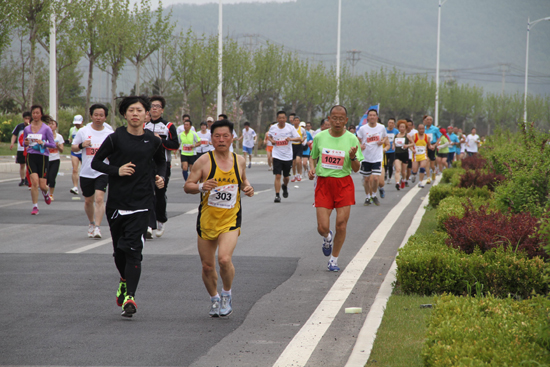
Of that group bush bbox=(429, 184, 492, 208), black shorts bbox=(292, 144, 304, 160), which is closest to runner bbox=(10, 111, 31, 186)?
black shorts bbox=(292, 144, 304, 160)

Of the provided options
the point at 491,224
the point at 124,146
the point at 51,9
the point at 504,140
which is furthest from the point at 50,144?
the point at 51,9

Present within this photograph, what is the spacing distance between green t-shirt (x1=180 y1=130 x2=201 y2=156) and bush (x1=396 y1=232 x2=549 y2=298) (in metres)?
14.3

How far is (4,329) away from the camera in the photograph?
18.0 feet

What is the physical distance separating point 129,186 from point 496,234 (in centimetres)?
350

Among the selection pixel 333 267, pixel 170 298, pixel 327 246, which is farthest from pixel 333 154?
pixel 170 298

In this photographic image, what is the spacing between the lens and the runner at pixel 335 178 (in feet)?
27.2

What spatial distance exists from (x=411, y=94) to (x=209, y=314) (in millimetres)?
93110

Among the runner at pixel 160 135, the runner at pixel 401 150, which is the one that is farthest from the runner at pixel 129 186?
the runner at pixel 401 150

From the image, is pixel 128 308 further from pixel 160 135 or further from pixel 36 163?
pixel 36 163

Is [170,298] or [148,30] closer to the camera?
[170,298]

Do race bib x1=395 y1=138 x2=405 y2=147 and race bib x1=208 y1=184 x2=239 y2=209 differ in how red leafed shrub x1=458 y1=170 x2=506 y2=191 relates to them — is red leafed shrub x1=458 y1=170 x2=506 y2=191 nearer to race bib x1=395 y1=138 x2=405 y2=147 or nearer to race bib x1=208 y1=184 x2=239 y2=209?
race bib x1=395 y1=138 x2=405 y2=147

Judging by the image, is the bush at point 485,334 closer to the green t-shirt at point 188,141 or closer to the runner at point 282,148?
the runner at point 282,148

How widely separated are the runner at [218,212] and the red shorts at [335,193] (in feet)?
8.02

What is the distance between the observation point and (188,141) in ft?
67.5
